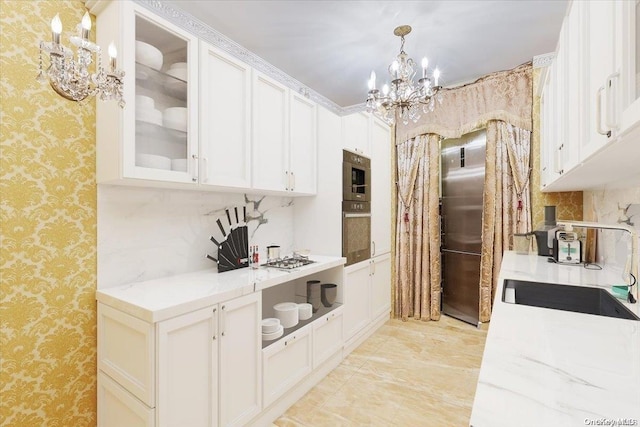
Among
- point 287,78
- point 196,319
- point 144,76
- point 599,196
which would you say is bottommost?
point 196,319

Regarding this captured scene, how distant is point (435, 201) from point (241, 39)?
2.63 meters

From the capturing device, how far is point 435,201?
141 inches

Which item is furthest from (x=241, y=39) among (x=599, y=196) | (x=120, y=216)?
(x=599, y=196)

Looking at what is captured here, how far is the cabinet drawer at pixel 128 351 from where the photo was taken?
4.41 feet

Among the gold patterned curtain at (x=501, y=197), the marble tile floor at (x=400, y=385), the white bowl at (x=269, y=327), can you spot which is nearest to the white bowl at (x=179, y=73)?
the white bowl at (x=269, y=327)

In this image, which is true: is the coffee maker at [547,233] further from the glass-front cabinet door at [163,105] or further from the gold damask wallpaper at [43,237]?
the gold damask wallpaper at [43,237]

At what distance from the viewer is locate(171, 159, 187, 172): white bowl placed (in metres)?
1.72

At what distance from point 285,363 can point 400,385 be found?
3.11 feet

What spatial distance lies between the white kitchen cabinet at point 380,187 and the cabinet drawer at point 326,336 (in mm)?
932

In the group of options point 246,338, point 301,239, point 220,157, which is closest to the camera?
point 246,338

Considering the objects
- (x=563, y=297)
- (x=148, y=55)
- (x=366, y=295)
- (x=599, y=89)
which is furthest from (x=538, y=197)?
(x=148, y=55)

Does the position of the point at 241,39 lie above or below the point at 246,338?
above

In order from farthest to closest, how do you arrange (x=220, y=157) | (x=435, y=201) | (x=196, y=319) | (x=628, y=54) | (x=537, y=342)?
(x=435, y=201) < (x=220, y=157) < (x=196, y=319) < (x=537, y=342) < (x=628, y=54)

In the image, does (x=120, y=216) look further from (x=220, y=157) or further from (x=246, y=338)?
(x=246, y=338)
